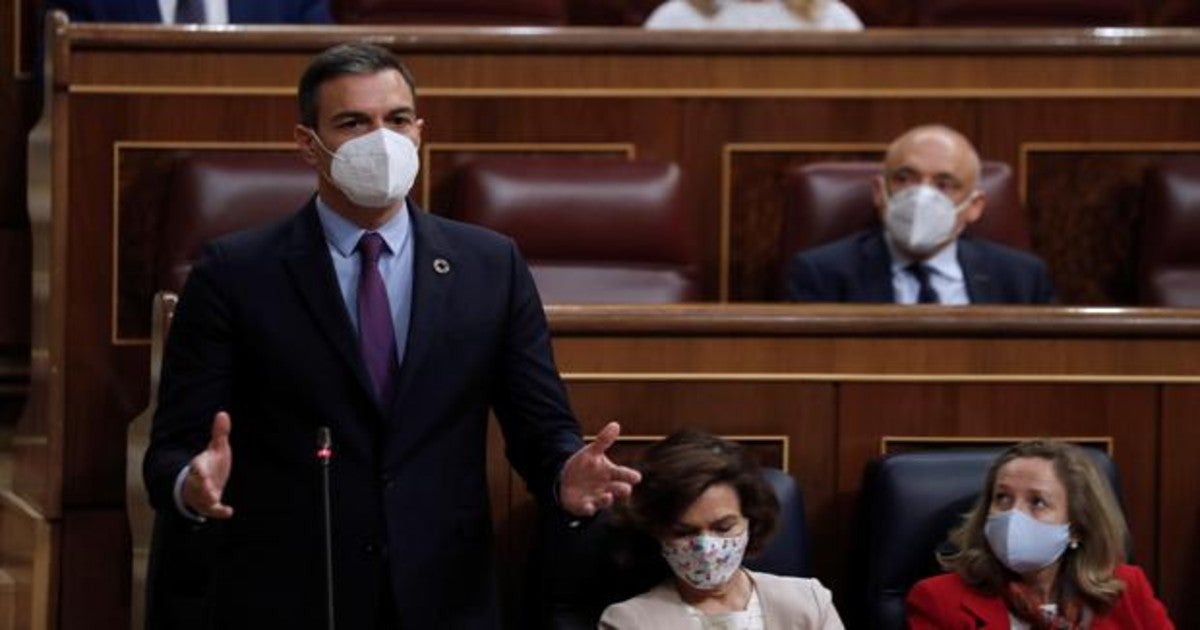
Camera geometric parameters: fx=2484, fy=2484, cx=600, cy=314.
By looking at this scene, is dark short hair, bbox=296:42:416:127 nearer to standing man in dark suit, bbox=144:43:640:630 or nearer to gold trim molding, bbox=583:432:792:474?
standing man in dark suit, bbox=144:43:640:630

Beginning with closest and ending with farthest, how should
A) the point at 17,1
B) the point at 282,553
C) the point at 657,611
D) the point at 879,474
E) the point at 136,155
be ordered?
the point at 282,553, the point at 657,611, the point at 879,474, the point at 136,155, the point at 17,1

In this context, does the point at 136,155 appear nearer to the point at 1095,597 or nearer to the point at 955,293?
the point at 955,293

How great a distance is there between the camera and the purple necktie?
1.71m

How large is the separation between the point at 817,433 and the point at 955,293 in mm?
603

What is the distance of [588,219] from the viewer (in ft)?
8.84

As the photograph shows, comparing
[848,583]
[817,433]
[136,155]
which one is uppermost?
[136,155]

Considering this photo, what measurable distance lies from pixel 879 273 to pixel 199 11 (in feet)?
2.93

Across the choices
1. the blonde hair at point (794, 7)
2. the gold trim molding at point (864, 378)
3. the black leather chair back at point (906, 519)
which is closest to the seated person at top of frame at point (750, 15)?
the blonde hair at point (794, 7)

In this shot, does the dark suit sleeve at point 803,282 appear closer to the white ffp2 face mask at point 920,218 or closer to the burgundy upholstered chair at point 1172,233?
the white ffp2 face mask at point 920,218

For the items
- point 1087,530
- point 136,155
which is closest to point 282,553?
point 1087,530

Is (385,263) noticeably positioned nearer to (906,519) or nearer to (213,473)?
(213,473)

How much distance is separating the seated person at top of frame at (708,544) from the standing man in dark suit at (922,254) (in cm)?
73

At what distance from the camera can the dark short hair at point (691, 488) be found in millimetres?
1957

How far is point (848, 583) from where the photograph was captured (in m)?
2.19
